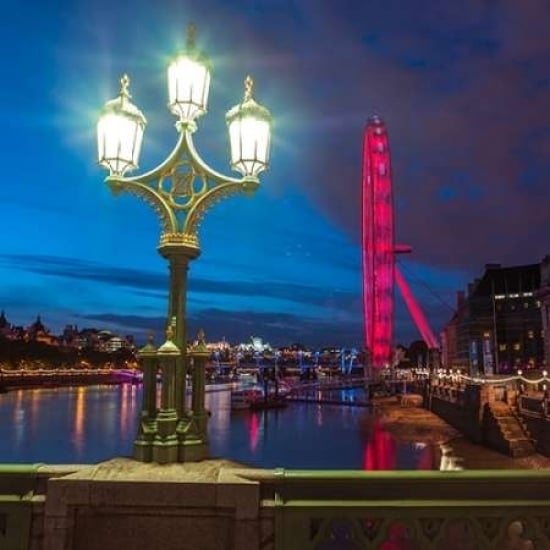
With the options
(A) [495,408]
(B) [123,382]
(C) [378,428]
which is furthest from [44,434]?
(B) [123,382]

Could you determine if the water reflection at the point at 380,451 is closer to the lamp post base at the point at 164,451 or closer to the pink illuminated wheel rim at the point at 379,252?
the pink illuminated wheel rim at the point at 379,252

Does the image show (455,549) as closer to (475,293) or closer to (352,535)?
(352,535)

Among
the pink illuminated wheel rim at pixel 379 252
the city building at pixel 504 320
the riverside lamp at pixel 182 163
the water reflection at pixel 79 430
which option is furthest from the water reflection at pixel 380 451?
the city building at pixel 504 320

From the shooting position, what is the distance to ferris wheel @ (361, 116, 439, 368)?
6500 cm

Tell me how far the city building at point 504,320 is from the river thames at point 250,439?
142ft

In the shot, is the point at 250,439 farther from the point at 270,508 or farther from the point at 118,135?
the point at 270,508

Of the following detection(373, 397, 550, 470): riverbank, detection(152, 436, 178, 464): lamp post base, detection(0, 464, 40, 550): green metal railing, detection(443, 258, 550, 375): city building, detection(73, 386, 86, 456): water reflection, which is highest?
detection(443, 258, 550, 375): city building

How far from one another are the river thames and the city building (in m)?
43.4

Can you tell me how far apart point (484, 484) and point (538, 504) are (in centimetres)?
49

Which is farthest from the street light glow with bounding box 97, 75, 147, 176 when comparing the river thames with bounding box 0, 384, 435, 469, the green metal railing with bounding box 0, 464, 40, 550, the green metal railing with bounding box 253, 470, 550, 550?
the river thames with bounding box 0, 384, 435, 469

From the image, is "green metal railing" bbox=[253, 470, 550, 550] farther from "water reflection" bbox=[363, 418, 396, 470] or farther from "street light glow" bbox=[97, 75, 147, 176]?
"water reflection" bbox=[363, 418, 396, 470]

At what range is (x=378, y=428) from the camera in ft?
189

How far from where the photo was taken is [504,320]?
113500mm

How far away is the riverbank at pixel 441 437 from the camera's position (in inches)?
1248
